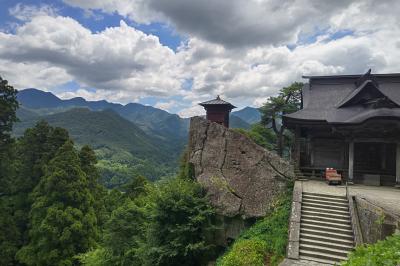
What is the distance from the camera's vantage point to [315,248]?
11977 millimetres

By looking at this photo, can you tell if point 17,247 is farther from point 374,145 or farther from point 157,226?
point 374,145

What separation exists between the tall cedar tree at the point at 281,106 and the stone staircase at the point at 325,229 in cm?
1536

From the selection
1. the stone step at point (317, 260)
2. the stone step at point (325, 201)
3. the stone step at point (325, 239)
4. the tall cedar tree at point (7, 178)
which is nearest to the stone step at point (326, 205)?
the stone step at point (325, 201)

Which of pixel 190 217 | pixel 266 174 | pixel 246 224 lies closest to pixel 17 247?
pixel 190 217

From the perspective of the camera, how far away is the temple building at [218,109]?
28.8m

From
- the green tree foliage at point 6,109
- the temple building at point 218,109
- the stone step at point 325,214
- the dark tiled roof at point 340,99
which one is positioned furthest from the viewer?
the temple building at point 218,109

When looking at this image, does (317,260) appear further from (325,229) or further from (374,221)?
(374,221)

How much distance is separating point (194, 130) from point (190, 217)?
21.9 feet

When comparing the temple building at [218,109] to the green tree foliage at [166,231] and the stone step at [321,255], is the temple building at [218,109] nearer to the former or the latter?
the green tree foliage at [166,231]

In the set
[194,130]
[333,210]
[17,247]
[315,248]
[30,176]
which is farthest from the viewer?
[30,176]

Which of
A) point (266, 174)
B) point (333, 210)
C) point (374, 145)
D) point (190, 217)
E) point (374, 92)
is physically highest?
point (374, 92)

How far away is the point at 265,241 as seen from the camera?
12922mm

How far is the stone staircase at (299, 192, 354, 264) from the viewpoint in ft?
38.4

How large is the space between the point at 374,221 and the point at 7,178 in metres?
26.6
